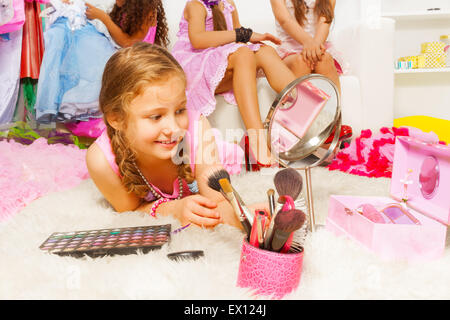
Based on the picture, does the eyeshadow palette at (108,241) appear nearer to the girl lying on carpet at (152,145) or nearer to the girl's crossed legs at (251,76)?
the girl lying on carpet at (152,145)

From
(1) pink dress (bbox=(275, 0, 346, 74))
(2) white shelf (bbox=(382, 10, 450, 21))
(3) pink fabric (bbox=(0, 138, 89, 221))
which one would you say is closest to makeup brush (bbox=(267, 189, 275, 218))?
(3) pink fabric (bbox=(0, 138, 89, 221))

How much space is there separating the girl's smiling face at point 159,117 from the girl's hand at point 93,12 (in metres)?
1.02

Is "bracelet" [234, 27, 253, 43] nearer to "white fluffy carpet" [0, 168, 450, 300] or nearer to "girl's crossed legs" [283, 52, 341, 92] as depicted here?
"girl's crossed legs" [283, 52, 341, 92]

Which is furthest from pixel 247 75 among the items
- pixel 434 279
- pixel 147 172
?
pixel 434 279

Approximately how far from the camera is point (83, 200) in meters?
0.88

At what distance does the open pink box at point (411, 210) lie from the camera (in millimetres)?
512

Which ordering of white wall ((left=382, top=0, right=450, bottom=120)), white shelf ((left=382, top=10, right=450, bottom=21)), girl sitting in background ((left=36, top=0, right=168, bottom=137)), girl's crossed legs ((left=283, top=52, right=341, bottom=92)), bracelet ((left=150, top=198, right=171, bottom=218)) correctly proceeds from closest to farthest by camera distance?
bracelet ((left=150, top=198, right=171, bottom=218)), girl's crossed legs ((left=283, top=52, right=341, bottom=92)), girl sitting in background ((left=36, top=0, right=168, bottom=137)), white shelf ((left=382, top=10, right=450, bottom=21)), white wall ((left=382, top=0, right=450, bottom=120))

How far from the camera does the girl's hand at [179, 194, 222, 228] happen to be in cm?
63

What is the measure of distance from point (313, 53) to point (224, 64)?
1.08 ft

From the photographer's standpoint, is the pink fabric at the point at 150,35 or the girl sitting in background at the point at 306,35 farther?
the pink fabric at the point at 150,35

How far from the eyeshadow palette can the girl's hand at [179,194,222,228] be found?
4 centimetres

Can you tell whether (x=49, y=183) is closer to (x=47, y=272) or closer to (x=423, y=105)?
(x=47, y=272)

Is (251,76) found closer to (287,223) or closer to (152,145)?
(152,145)

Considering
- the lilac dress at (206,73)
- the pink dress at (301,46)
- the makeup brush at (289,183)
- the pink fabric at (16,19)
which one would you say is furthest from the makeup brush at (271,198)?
the pink fabric at (16,19)
